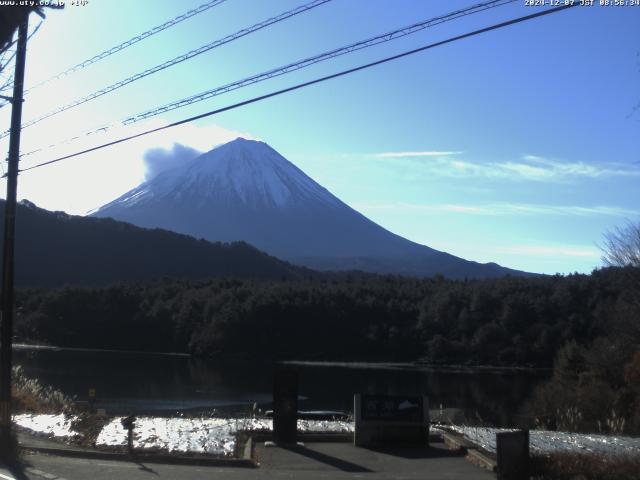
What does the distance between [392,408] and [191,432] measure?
372 centimetres

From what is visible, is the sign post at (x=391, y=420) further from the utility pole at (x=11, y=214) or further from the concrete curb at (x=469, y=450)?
the utility pole at (x=11, y=214)

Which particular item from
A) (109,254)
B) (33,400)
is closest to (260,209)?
(109,254)

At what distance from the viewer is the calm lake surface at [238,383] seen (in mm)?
40534

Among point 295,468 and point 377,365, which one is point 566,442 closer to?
point 295,468

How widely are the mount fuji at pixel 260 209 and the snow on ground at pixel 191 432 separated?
158264 mm

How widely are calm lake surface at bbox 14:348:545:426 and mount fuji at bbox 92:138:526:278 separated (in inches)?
4241

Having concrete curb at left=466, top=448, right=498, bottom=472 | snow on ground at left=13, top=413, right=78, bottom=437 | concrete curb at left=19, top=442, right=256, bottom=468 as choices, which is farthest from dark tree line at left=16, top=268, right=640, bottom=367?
concrete curb at left=19, top=442, right=256, bottom=468

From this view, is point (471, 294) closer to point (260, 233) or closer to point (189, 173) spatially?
point (260, 233)

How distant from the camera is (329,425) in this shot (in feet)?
52.8

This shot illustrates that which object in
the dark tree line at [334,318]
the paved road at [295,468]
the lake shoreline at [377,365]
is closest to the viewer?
the paved road at [295,468]

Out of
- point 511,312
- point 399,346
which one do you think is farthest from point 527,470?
point 399,346

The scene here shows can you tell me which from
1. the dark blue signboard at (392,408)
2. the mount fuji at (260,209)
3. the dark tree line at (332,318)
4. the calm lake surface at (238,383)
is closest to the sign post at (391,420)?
the dark blue signboard at (392,408)

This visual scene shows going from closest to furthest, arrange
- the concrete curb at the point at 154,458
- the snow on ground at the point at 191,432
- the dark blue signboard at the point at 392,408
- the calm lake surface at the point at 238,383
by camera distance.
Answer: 1. the concrete curb at the point at 154,458
2. the snow on ground at the point at 191,432
3. the dark blue signboard at the point at 392,408
4. the calm lake surface at the point at 238,383

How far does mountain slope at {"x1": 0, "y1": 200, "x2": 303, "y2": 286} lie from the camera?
10625cm
